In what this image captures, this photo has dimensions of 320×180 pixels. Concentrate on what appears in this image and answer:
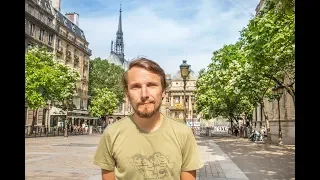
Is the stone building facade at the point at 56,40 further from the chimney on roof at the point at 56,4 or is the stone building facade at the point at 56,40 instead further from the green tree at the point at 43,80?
the green tree at the point at 43,80

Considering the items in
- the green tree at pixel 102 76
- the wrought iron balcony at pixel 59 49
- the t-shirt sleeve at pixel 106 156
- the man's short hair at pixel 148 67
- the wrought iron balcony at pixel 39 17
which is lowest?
the t-shirt sleeve at pixel 106 156

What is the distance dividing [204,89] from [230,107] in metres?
4.08

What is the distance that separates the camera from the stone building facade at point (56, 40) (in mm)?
45125

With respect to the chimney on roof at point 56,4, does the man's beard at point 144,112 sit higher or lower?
lower

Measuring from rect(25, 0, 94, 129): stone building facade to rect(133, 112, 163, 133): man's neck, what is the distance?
40.7 metres

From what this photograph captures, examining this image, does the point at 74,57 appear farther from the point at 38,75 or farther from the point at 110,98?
the point at 38,75

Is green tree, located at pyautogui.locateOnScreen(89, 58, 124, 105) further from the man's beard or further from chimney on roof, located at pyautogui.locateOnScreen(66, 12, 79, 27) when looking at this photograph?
the man's beard

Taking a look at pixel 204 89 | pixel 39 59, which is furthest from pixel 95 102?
pixel 39 59

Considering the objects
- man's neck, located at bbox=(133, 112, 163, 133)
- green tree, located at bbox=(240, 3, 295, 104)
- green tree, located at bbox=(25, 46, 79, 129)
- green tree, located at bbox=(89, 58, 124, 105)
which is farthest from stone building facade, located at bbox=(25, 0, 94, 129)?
man's neck, located at bbox=(133, 112, 163, 133)

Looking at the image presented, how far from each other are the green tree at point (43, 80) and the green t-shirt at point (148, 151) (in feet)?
105

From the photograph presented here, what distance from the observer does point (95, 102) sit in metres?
59.6

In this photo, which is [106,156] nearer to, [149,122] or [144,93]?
[149,122]

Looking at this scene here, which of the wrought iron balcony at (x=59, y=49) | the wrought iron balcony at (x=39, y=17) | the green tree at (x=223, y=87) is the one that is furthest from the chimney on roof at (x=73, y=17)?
the green tree at (x=223, y=87)

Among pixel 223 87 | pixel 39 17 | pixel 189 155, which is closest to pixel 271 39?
pixel 189 155
